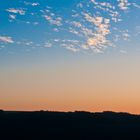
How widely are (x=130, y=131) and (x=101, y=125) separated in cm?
821

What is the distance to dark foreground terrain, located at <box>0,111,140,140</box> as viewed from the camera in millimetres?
83656

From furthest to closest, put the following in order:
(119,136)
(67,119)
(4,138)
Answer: (67,119), (119,136), (4,138)

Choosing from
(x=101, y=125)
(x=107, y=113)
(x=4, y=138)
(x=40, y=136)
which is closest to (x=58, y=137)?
(x=40, y=136)

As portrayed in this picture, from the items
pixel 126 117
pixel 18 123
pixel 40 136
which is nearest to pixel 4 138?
pixel 40 136

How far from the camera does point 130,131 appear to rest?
90062mm

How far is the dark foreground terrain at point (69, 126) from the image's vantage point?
83.7 m

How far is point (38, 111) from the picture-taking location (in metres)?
108

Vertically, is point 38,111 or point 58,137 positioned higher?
point 38,111

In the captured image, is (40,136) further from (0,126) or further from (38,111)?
(38,111)

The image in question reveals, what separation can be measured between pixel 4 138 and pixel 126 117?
3706 cm

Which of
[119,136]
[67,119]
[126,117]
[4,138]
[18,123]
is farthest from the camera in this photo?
[126,117]

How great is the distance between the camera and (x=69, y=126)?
305 feet

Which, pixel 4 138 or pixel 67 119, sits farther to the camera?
pixel 67 119

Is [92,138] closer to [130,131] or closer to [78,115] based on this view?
[130,131]
